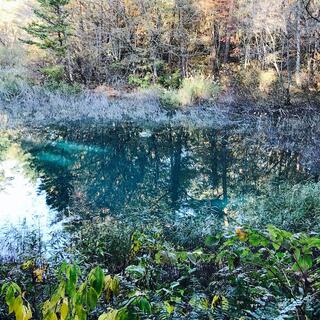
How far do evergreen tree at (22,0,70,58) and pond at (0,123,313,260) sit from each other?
783 centimetres

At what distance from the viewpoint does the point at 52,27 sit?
19.1 metres

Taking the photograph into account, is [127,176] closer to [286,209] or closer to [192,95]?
[286,209]

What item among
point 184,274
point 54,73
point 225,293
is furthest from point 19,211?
point 54,73

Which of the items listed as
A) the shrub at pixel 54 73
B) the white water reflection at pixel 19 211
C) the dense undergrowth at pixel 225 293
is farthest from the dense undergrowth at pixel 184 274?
the shrub at pixel 54 73

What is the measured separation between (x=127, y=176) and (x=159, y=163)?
4.28ft

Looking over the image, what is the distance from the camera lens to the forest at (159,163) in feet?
5.57

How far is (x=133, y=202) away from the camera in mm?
6859

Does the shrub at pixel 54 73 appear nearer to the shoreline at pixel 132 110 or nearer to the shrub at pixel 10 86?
the shrub at pixel 10 86

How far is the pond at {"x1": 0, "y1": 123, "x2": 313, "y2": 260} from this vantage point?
5.98 m

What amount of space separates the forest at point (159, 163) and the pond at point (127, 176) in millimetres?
49

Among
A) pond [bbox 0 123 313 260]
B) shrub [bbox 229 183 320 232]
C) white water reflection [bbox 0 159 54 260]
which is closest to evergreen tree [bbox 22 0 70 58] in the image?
pond [bbox 0 123 313 260]

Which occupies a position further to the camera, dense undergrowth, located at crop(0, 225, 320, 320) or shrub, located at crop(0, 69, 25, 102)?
shrub, located at crop(0, 69, 25, 102)

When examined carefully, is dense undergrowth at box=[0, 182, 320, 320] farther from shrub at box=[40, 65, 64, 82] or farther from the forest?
shrub at box=[40, 65, 64, 82]

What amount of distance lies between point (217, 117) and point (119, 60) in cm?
923
